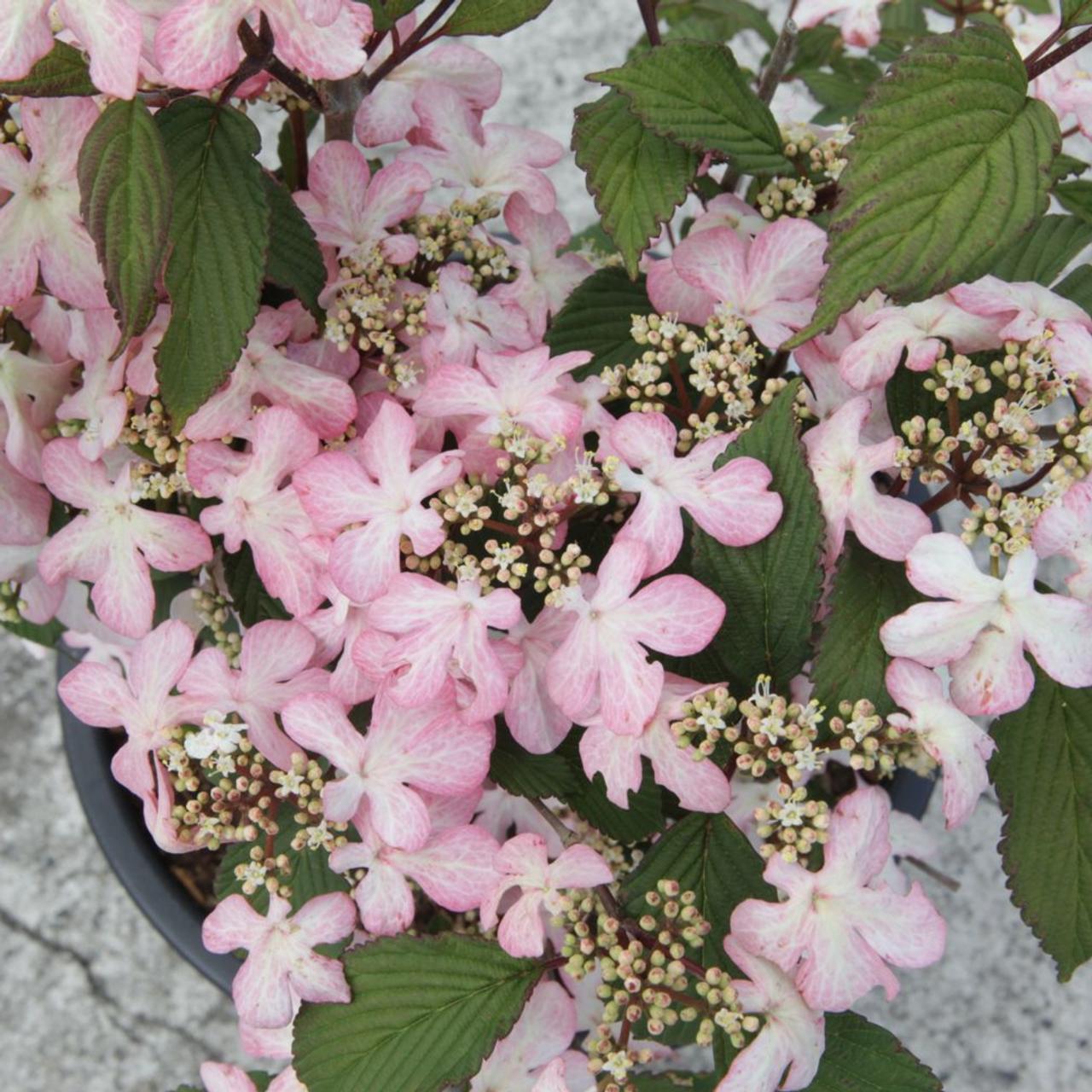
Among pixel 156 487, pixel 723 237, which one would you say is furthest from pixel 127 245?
pixel 723 237

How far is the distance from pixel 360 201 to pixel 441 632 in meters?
0.20

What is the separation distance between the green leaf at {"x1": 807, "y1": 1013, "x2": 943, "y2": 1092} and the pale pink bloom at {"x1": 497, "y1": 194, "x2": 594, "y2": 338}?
0.33 metres

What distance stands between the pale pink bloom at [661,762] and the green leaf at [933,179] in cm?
15

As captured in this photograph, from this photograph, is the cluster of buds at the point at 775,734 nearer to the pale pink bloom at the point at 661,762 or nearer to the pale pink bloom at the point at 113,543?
the pale pink bloom at the point at 661,762

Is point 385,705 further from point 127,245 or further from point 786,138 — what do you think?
point 786,138

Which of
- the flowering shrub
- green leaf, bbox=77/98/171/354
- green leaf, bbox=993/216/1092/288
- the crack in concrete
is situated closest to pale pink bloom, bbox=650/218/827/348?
the flowering shrub

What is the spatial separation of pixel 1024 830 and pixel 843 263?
24cm

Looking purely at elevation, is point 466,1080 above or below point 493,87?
below

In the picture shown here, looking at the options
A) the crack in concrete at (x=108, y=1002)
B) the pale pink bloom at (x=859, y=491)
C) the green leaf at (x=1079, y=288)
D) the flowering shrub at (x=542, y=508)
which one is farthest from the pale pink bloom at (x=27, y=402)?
the crack in concrete at (x=108, y=1002)

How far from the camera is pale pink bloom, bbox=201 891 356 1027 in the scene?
1.59 ft

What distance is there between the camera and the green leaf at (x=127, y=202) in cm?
41

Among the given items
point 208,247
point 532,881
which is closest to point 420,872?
point 532,881

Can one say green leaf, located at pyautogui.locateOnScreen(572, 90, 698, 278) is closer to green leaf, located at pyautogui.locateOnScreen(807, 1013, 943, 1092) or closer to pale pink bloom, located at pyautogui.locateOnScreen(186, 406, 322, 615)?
pale pink bloom, located at pyautogui.locateOnScreen(186, 406, 322, 615)

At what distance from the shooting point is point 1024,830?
496mm
